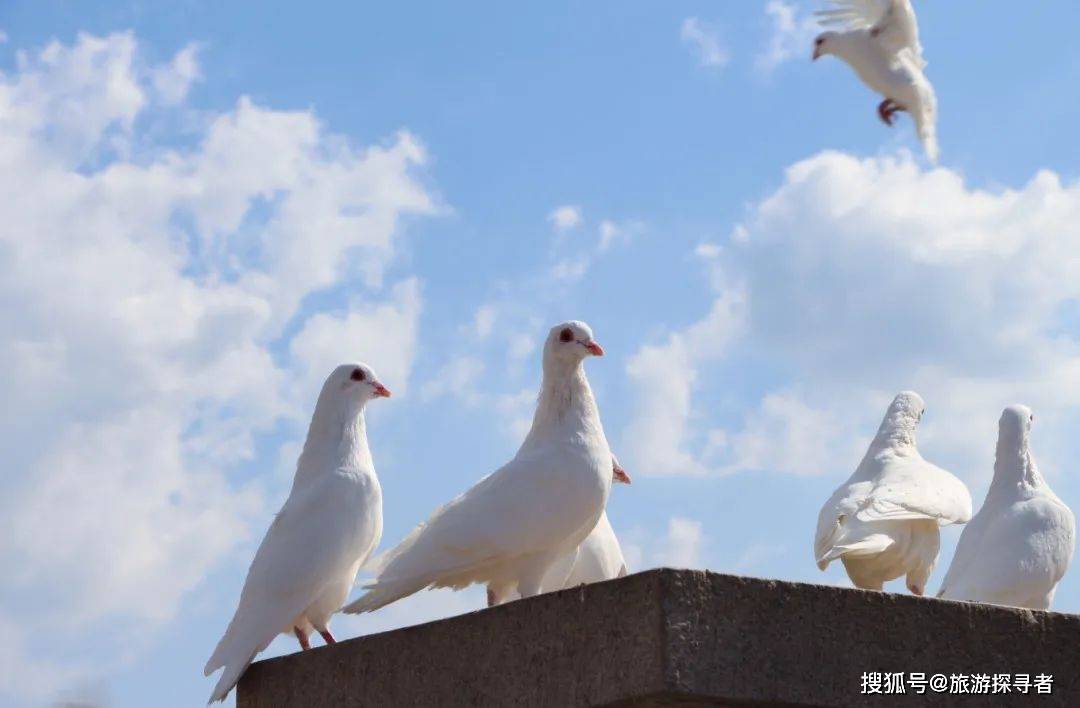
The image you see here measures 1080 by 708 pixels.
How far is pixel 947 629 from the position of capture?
6.14 meters

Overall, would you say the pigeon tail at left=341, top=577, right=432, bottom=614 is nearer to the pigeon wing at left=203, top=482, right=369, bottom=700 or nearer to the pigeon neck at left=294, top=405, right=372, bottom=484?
the pigeon wing at left=203, top=482, right=369, bottom=700

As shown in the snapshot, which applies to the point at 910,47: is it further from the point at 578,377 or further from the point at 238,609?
the point at 238,609

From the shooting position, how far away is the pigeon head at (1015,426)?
437 inches

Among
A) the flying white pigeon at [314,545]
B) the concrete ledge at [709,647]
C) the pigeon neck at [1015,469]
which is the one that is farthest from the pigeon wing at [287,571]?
the pigeon neck at [1015,469]

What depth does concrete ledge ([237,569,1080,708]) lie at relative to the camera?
5.62 metres

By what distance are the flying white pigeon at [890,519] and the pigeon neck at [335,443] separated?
333 centimetres

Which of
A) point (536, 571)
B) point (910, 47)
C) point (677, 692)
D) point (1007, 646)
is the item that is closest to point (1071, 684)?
point (1007, 646)

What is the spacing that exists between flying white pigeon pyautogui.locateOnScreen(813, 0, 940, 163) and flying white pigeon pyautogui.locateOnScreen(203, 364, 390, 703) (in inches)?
155

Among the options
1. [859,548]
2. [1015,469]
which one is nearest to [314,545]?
[859,548]

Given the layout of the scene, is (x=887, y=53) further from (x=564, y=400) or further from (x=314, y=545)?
(x=314, y=545)

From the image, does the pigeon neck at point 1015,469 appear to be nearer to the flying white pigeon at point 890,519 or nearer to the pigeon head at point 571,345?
the flying white pigeon at point 890,519

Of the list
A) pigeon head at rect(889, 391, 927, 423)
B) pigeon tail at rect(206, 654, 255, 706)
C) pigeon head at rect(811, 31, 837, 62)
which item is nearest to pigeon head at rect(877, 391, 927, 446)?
pigeon head at rect(889, 391, 927, 423)

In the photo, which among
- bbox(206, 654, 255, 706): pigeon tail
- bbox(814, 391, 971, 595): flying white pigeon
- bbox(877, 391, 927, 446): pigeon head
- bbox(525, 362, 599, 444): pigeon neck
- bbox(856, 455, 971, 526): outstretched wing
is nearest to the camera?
bbox(206, 654, 255, 706): pigeon tail

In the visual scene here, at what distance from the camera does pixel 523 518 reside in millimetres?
8023
